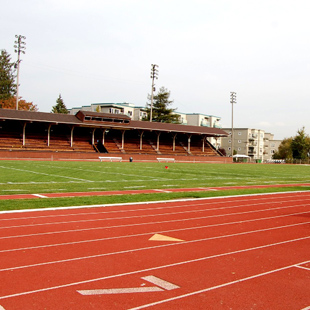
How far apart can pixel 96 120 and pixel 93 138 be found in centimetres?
278

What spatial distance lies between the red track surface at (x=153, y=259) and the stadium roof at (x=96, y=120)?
4086 cm

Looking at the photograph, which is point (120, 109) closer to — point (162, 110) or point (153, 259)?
point (162, 110)

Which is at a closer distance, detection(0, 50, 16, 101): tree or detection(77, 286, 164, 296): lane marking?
detection(77, 286, 164, 296): lane marking

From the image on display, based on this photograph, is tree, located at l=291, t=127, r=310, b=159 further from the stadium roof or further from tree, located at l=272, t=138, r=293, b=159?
the stadium roof

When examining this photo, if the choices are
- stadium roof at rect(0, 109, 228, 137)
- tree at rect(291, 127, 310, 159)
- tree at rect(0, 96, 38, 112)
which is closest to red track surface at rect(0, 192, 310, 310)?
stadium roof at rect(0, 109, 228, 137)

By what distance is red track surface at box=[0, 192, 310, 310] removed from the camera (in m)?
4.51

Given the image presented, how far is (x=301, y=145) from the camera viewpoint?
283 ft

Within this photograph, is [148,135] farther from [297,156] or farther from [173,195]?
[173,195]

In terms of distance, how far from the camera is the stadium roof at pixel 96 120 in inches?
1896

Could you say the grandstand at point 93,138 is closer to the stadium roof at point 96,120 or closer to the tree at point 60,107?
the stadium roof at point 96,120

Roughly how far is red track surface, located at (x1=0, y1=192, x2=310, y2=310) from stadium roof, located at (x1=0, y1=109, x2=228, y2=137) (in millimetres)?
40857

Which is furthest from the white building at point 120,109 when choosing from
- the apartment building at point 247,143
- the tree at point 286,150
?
the tree at point 286,150

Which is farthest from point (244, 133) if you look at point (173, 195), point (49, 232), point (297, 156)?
point (49, 232)

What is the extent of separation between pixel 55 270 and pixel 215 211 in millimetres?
6809
